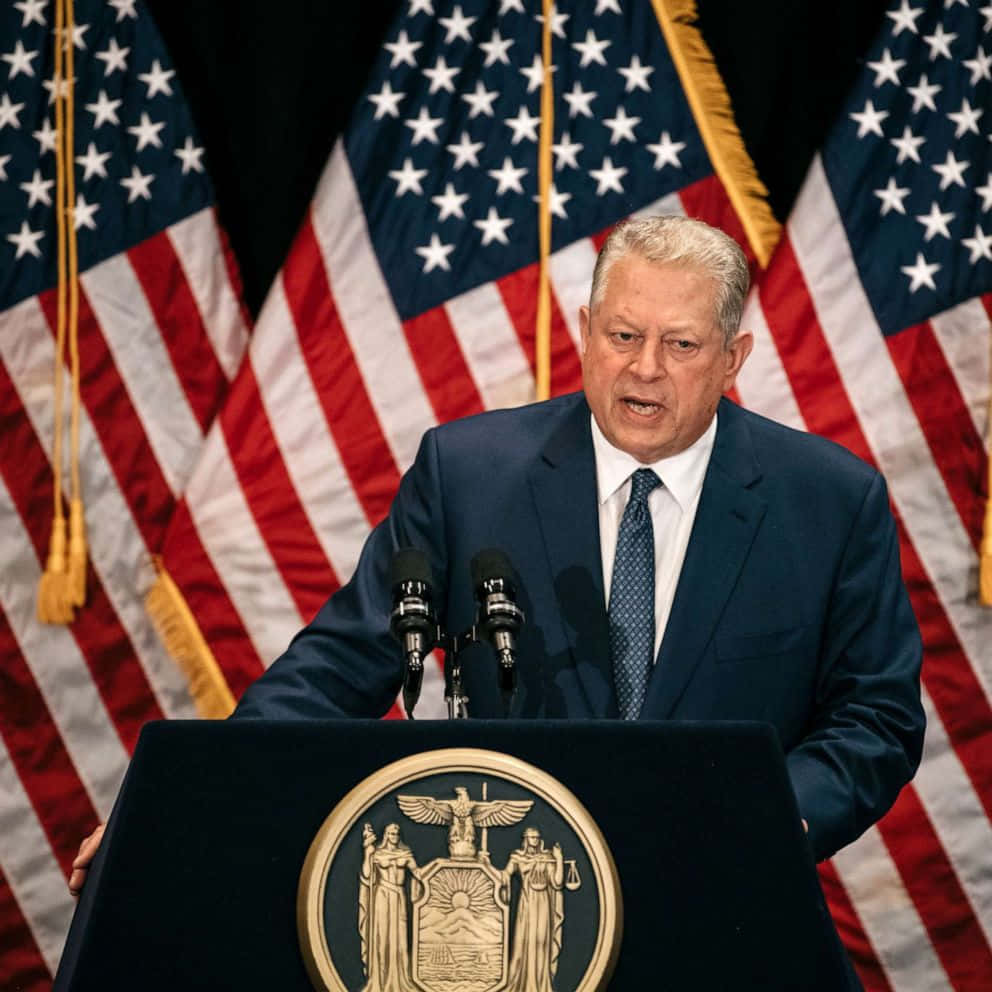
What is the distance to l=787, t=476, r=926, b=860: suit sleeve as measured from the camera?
2133mm

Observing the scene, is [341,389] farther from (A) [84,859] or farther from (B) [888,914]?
(A) [84,859]

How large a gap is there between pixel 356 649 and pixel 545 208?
2.22m

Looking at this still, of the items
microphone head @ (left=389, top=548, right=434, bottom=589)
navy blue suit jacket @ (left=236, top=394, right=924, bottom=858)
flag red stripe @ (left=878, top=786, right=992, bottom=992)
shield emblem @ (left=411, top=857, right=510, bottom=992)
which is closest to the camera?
shield emblem @ (left=411, top=857, right=510, bottom=992)

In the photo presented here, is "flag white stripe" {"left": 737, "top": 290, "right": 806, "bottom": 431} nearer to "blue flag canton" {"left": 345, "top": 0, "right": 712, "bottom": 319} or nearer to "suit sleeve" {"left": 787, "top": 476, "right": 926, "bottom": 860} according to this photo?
"blue flag canton" {"left": 345, "top": 0, "right": 712, "bottom": 319}

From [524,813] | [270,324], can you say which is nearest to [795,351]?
[270,324]

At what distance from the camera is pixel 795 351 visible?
4230 mm

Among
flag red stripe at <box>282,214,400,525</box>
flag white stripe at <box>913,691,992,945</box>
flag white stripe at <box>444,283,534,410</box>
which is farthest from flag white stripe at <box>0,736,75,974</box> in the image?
flag white stripe at <box>913,691,992,945</box>

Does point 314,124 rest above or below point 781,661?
above

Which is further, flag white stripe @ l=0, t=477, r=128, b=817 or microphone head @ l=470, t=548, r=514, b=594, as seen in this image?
flag white stripe @ l=0, t=477, r=128, b=817

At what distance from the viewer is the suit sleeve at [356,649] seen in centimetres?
223

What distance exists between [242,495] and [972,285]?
2166 mm

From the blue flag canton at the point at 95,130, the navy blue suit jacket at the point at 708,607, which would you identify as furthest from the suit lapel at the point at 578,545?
the blue flag canton at the point at 95,130

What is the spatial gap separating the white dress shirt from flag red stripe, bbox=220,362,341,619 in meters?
1.88

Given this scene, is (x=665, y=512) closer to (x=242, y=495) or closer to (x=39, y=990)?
(x=242, y=495)
